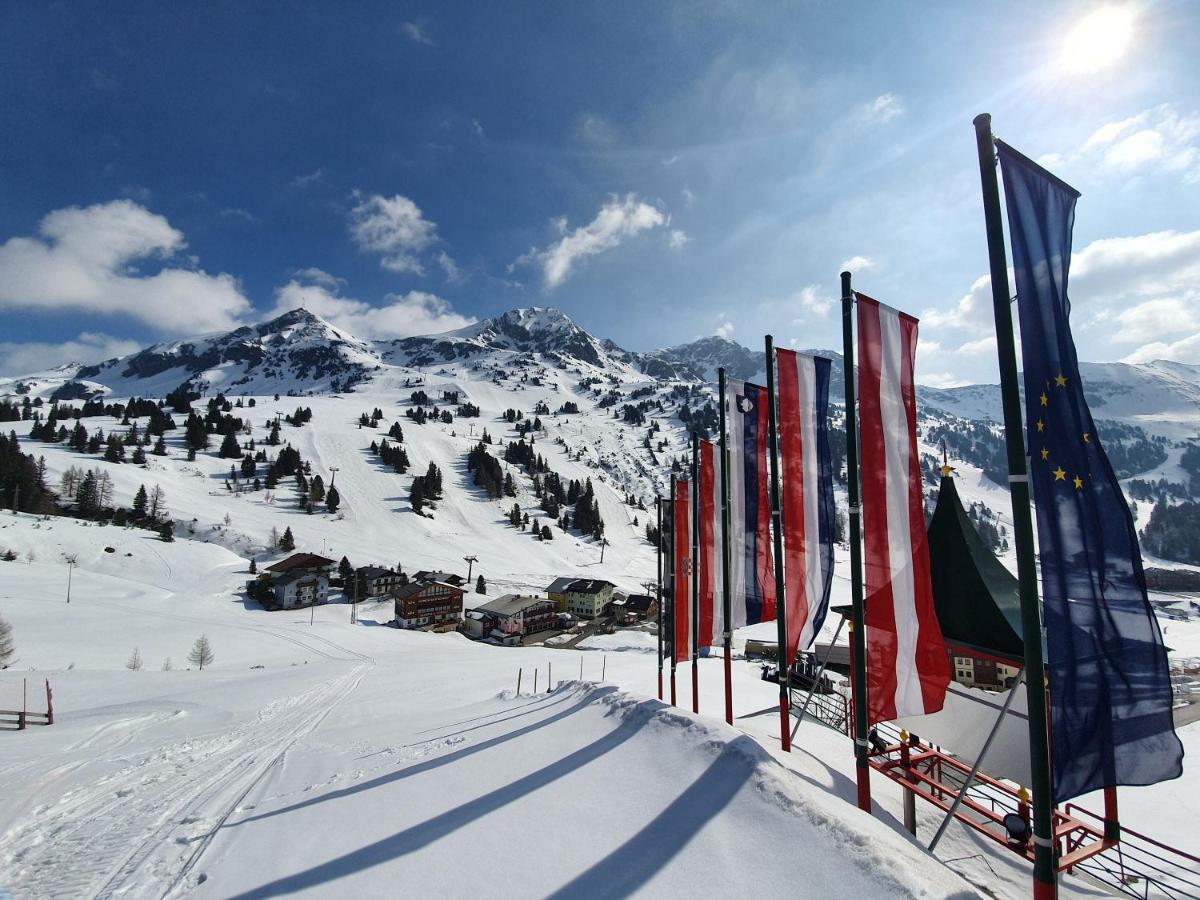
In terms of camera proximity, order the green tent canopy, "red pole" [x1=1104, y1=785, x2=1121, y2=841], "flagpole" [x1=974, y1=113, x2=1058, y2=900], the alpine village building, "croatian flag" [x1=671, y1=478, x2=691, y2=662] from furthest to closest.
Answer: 1. the alpine village building
2. "croatian flag" [x1=671, y1=478, x2=691, y2=662]
3. the green tent canopy
4. "red pole" [x1=1104, y1=785, x2=1121, y2=841]
5. "flagpole" [x1=974, y1=113, x2=1058, y2=900]

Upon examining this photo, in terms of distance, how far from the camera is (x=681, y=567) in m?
14.6

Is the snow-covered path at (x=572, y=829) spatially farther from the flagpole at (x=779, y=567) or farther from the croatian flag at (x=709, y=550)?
the croatian flag at (x=709, y=550)

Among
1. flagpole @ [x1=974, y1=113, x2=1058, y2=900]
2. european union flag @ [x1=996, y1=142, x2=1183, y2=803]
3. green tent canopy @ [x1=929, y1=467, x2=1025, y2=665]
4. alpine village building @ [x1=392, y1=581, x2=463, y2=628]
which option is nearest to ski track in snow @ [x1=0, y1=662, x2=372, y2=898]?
flagpole @ [x1=974, y1=113, x2=1058, y2=900]

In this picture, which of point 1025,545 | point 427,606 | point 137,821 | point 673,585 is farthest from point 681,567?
point 427,606

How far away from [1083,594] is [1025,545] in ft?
2.71

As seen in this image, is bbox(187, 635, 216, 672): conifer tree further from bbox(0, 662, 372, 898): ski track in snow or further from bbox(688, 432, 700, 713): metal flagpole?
bbox(688, 432, 700, 713): metal flagpole

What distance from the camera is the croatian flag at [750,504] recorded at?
34.0 ft

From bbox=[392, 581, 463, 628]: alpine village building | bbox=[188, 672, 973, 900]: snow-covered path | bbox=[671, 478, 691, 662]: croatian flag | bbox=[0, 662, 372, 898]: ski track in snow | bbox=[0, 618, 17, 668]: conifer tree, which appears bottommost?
bbox=[392, 581, 463, 628]: alpine village building

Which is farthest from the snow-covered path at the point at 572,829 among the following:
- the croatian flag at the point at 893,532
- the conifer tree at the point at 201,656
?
the conifer tree at the point at 201,656

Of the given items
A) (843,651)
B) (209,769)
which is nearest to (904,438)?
(209,769)

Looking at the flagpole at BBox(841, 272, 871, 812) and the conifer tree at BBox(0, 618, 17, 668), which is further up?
the flagpole at BBox(841, 272, 871, 812)

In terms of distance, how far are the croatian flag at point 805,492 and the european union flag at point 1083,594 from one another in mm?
3754

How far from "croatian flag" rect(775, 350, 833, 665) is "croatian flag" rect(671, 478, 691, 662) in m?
5.32

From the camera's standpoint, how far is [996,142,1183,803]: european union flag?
4.36 meters
